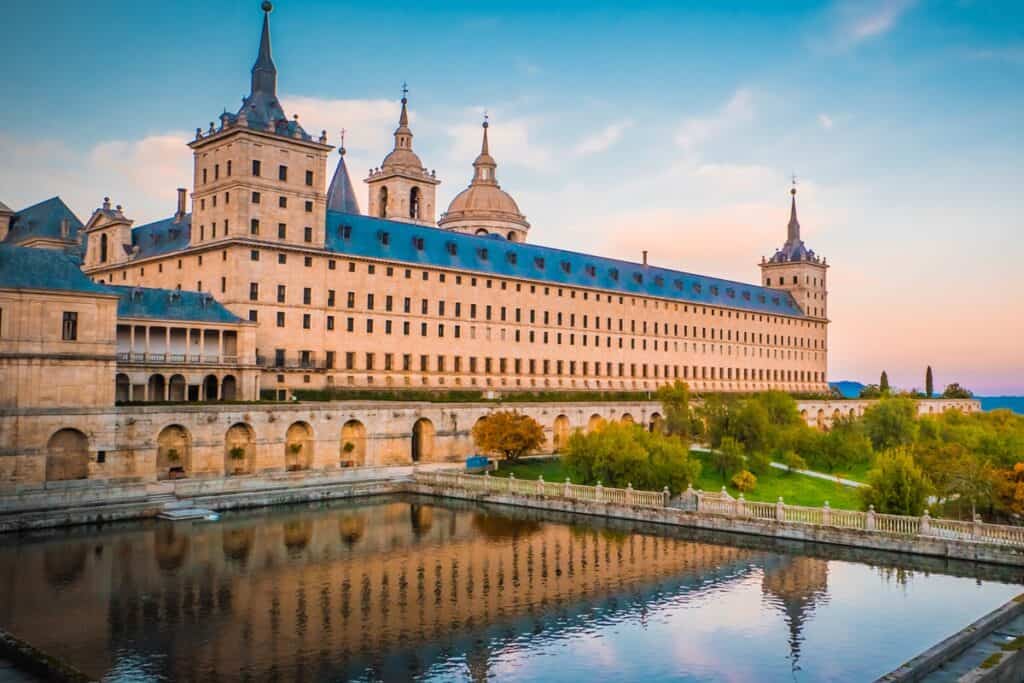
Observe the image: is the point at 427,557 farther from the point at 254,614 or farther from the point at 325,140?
the point at 325,140

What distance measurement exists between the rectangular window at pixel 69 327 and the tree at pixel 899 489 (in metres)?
37.2

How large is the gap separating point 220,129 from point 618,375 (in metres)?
45.5

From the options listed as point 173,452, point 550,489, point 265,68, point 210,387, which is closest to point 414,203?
point 265,68

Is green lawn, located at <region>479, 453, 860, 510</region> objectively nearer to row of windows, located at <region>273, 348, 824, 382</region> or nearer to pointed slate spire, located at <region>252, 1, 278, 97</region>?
row of windows, located at <region>273, 348, 824, 382</region>

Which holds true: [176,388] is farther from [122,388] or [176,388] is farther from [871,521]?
[871,521]

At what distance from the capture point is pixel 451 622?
26.3 metres

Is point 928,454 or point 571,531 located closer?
point 571,531

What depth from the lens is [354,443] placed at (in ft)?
183

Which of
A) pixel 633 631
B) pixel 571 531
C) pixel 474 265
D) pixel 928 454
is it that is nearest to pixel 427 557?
pixel 571 531

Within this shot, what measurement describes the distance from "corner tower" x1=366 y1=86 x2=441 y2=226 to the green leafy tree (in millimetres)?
47984

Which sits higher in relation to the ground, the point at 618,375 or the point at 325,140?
the point at 325,140

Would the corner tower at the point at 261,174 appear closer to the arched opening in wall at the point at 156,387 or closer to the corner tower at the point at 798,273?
the arched opening in wall at the point at 156,387

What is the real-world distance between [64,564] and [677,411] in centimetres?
4399

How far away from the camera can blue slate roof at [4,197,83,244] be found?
76188mm
